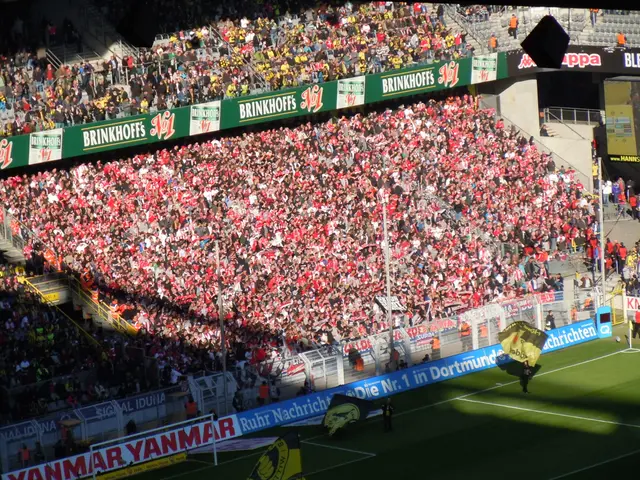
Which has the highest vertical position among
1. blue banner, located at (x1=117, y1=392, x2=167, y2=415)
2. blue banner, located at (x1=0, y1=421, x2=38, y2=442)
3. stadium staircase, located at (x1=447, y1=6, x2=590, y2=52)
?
stadium staircase, located at (x1=447, y1=6, x2=590, y2=52)

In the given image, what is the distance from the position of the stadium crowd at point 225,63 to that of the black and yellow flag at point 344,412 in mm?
14582

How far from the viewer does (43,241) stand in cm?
3747

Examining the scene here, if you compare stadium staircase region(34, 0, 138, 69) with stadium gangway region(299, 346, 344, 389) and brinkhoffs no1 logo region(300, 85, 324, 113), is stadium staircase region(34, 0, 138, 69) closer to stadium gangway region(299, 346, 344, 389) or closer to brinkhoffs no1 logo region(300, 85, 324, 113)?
brinkhoffs no1 logo region(300, 85, 324, 113)

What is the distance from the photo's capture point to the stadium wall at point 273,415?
2825 cm

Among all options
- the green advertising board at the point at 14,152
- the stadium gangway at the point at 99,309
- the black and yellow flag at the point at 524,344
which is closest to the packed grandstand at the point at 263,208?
the stadium gangway at the point at 99,309

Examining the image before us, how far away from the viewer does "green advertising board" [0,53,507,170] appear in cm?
3869

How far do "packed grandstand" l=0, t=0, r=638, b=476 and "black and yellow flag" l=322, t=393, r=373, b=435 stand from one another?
3.99 m

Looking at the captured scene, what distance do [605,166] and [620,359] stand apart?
15.5m

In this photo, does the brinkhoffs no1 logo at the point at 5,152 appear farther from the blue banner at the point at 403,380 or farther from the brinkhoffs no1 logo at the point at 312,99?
the brinkhoffs no1 logo at the point at 312,99

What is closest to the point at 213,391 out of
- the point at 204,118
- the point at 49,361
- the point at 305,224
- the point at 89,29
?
the point at 49,361

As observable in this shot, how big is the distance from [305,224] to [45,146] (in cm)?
957

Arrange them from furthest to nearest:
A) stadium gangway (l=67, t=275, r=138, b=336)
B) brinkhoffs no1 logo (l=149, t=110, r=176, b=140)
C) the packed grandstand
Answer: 1. brinkhoffs no1 logo (l=149, t=110, r=176, b=140)
2. stadium gangway (l=67, t=275, r=138, b=336)
3. the packed grandstand

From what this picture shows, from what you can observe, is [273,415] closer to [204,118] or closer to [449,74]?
[204,118]

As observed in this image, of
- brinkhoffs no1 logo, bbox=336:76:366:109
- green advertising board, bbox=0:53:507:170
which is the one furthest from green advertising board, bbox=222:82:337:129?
brinkhoffs no1 logo, bbox=336:76:366:109
